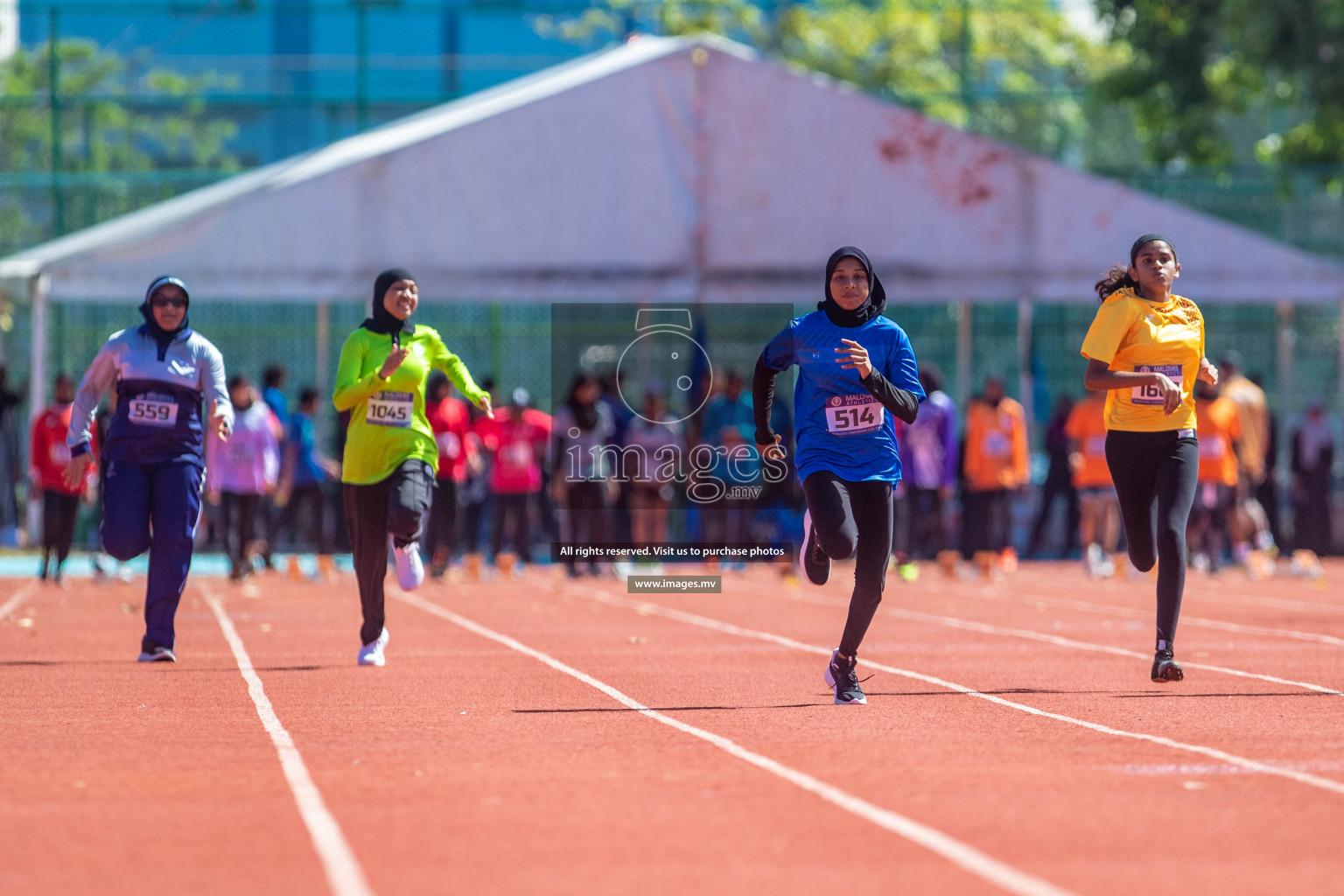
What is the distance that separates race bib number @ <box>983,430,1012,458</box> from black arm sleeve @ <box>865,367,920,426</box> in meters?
11.9

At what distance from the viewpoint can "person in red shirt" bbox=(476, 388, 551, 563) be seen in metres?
22.0

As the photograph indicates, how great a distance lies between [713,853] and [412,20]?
40.0m

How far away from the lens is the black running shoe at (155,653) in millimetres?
12109

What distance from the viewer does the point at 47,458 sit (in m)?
20.3

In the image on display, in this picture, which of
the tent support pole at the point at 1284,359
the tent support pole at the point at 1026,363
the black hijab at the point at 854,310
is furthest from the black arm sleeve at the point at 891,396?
the tent support pole at the point at 1284,359

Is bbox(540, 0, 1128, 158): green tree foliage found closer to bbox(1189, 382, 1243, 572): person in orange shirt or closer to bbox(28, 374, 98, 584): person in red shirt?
bbox(1189, 382, 1243, 572): person in orange shirt

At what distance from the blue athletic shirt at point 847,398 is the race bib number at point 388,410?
2.62m

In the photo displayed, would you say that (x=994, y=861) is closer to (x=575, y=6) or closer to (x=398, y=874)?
(x=398, y=874)

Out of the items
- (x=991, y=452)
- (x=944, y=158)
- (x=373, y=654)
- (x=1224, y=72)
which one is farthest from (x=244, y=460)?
(x=1224, y=72)

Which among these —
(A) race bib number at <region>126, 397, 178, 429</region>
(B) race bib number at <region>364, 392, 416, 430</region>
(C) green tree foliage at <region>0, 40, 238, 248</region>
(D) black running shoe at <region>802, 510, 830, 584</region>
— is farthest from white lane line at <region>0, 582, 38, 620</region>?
(C) green tree foliage at <region>0, 40, 238, 248</region>

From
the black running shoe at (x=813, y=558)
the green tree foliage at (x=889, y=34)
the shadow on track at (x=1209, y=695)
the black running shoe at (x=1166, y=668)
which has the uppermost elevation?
the green tree foliage at (x=889, y=34)

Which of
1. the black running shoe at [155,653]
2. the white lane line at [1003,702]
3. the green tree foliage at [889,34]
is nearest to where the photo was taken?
the white lane line at [1003,702]

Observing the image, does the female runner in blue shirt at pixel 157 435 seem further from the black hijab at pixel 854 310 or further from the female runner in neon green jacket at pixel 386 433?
the black hijab at pixel 854 310

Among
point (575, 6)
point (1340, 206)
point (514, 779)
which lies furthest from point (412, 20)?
point (514, 779)
